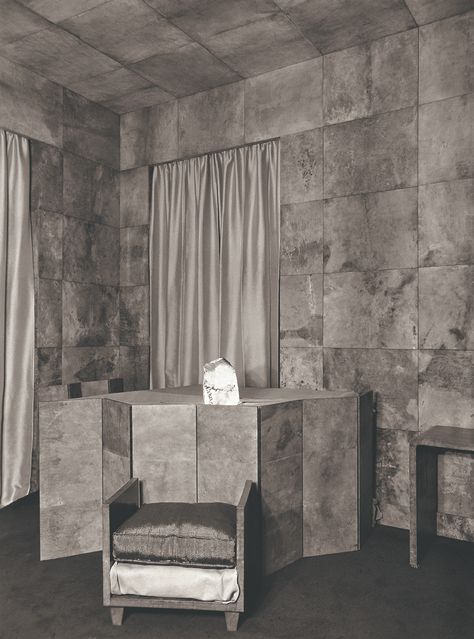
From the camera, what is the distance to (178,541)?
96.2 inches

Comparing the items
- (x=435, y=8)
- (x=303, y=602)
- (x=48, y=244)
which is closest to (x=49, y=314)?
(x=48, y=244)

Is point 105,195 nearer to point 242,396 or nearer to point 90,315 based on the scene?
point 90,315

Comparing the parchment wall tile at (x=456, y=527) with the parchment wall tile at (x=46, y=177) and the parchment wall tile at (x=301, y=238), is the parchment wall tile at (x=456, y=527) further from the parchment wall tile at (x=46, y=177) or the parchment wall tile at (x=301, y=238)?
the parchment wall tile at (x=46, y=177)

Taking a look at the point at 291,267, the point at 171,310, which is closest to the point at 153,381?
the point at 171,310

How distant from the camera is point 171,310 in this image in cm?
474

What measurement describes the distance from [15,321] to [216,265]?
5.25 feet

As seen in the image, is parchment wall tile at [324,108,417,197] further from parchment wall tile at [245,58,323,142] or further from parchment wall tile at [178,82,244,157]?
parchment wall tile at [178,82,244,157]

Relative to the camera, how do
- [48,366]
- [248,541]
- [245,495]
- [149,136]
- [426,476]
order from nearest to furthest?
[245,495] → [248,541] → [426,476] → [48,366] → [149,136]

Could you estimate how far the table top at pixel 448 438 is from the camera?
9.69 ft

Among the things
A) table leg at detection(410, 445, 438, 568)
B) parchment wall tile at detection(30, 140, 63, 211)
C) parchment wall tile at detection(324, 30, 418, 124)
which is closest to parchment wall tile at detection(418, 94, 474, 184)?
parchment wall tile at detection(324, 30, 418, 124)

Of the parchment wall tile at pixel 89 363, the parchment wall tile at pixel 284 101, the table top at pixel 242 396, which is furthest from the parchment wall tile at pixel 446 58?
the parchment wall tile at pixel 89 363

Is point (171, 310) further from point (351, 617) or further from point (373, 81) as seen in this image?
point (351, 617)

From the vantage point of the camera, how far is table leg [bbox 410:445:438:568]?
10.0ft

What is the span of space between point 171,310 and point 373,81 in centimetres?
235
